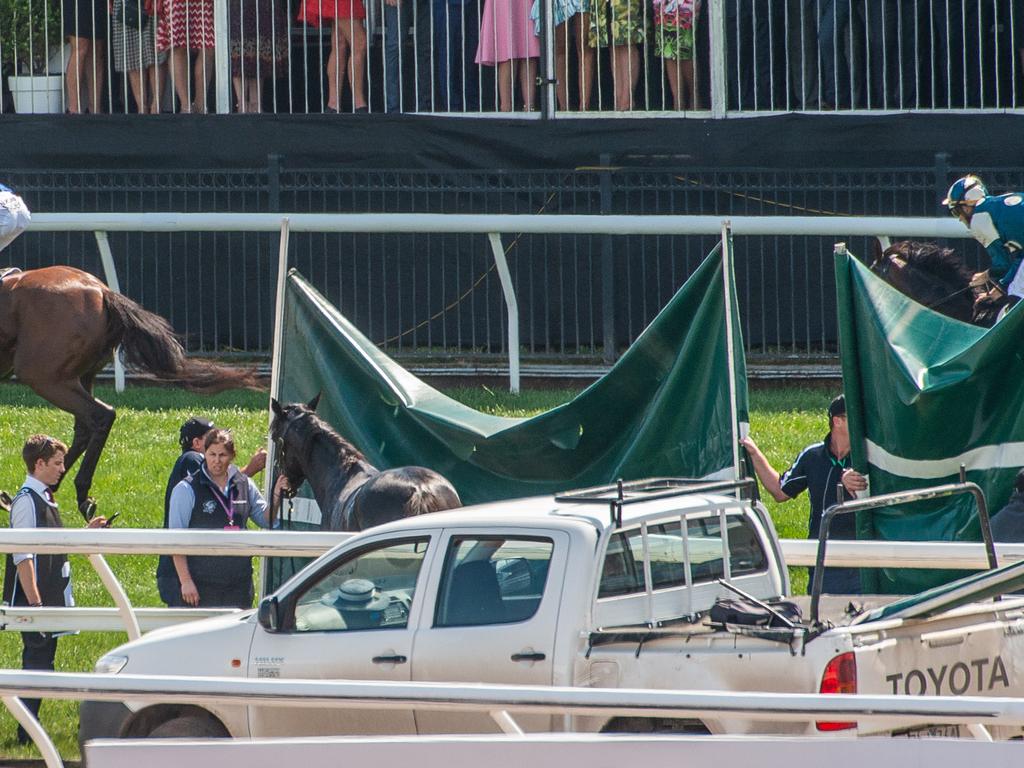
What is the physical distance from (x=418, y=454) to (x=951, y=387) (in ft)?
9.36

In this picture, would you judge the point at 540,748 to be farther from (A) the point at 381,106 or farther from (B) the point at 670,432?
(A) the point at 381,106

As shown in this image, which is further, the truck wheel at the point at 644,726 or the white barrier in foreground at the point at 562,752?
the truck wheel at the point at 644,726

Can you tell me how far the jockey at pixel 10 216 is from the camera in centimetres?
1200

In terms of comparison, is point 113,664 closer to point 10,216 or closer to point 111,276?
point 10,216

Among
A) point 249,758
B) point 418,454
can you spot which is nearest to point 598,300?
point 418,454

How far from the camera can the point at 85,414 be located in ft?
39.5

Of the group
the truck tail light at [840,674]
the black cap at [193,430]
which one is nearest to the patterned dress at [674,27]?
the black cap at [193,430]

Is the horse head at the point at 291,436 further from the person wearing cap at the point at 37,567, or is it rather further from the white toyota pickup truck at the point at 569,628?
the white toyota pickup truck at the point at 569,628

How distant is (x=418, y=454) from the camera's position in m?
9.11

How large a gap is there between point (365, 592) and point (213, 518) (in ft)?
8.55

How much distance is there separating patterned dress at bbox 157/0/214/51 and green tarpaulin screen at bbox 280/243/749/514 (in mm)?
7088

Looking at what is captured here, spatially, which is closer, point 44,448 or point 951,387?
point 951,387

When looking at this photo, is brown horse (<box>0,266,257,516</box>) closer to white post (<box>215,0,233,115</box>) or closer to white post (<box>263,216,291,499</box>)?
white post (<box>263,216,291,499</box>)

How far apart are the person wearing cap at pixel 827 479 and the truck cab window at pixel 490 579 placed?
2325mm
